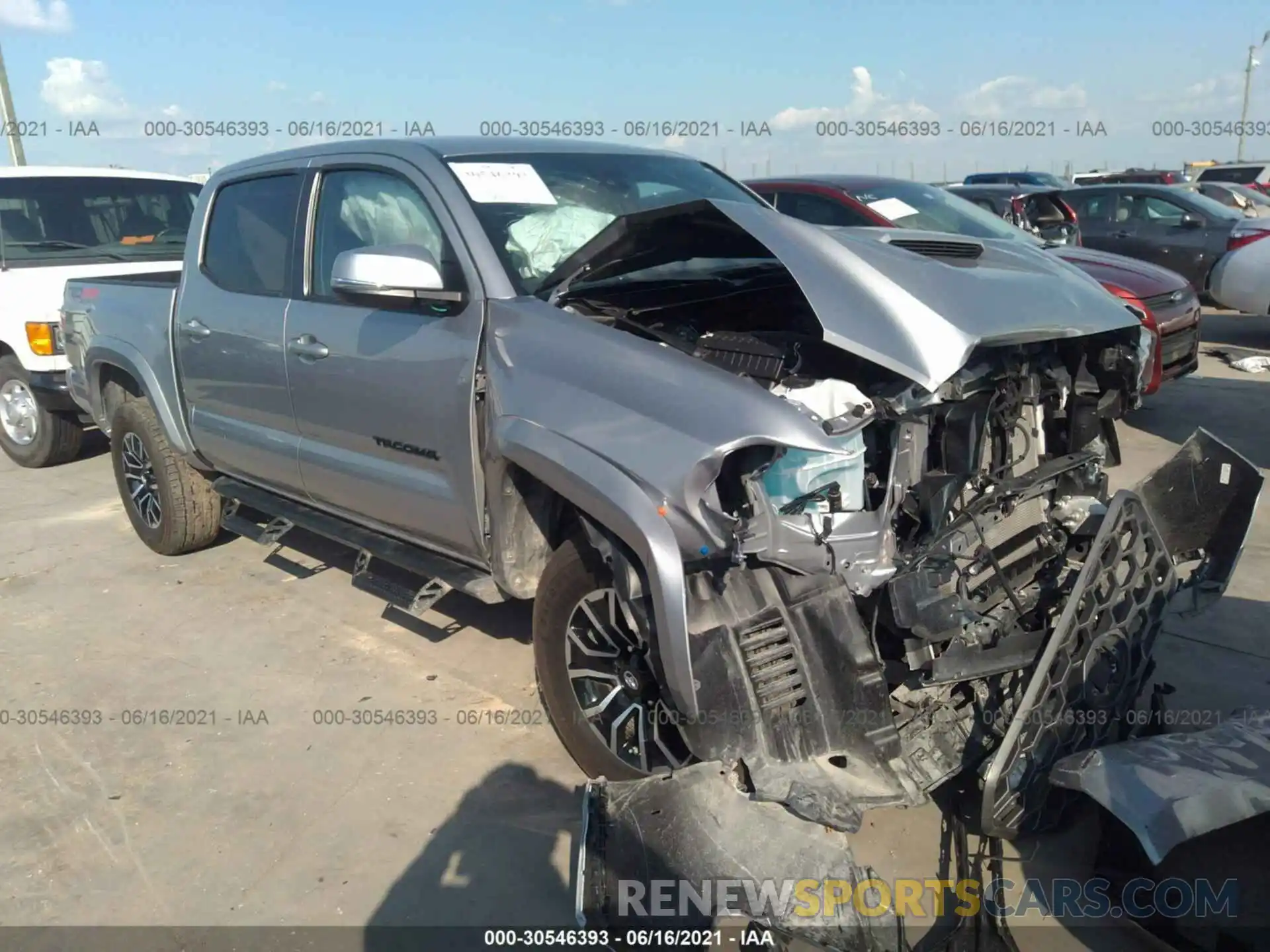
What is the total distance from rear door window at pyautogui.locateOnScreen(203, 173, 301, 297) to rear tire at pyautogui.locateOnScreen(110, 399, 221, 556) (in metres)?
1.07

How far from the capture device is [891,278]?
261 cm

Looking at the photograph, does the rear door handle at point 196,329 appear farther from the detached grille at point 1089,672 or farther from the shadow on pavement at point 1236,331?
the shadow on pavement at point 1236,331

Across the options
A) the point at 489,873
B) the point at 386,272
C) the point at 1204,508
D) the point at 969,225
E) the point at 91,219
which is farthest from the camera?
the point at 91,219

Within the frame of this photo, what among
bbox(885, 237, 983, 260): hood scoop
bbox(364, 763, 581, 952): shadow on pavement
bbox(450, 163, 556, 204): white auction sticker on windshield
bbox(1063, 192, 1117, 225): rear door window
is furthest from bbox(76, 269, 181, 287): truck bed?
bbox(1063, 192, 1117, 225): rear door window

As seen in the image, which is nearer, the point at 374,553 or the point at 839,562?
the point at 839,562

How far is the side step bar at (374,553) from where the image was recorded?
3338mm

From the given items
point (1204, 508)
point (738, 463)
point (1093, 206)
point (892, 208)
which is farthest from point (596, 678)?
point (1093, 206)

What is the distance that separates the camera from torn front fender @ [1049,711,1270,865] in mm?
2238

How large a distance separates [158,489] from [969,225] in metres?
5.64

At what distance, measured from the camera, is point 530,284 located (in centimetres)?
321

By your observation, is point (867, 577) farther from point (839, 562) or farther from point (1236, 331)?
point (1236, 331)

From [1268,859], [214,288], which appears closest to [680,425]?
[1268,859]

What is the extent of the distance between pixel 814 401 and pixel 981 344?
1.63 ft

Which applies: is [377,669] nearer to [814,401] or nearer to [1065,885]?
[814,401]
